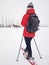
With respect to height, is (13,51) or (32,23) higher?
(32,23)

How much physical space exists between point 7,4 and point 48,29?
1.40 metres

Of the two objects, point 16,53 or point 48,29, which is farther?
point 48,29

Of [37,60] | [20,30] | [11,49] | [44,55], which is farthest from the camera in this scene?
[20,30]

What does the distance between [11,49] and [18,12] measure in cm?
223

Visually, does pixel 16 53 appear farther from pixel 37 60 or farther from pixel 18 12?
pixel 18 12

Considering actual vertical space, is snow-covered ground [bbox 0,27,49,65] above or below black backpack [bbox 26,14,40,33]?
below

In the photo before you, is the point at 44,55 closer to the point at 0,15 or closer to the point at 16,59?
the point at 16,59

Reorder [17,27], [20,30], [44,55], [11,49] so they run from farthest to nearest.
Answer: [17,27] < [20,30] < [11,49] < [44,55]

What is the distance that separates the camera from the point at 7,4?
5.71 m

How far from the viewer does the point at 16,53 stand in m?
3.58

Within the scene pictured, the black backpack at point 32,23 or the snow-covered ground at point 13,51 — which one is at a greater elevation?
the black backpack at point 32,23

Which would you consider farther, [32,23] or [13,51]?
[13,51]

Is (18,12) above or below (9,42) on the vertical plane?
above

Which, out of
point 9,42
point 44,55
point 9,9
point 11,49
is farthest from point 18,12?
point 44,55
